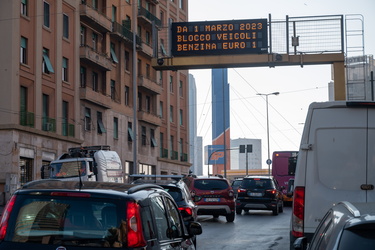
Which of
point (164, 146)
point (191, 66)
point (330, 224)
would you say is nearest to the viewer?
point (330, 224)

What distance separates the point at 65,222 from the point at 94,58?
137 feet

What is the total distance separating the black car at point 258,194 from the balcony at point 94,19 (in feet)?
60.1

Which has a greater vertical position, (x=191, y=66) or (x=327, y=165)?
(x=191, y=66)

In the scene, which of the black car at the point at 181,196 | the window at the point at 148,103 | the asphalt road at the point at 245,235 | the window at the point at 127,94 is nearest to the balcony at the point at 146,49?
the window at the point at 127,94

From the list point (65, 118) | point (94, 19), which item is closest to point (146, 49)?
point (94, 19)

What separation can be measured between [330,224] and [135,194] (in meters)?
2.06

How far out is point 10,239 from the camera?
6641 mm

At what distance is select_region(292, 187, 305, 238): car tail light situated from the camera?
10156 millimetres

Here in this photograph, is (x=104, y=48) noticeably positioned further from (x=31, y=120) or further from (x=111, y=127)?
(x=31, y=120)

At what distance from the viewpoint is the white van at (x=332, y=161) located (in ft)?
33.1

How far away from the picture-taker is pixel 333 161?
10180mm

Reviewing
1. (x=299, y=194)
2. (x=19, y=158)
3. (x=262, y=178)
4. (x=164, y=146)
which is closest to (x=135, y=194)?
(x=299, y=194)

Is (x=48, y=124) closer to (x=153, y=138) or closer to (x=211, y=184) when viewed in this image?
(x=211, y=184)

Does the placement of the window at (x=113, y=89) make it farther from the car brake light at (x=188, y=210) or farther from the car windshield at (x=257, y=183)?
the car brake light at (x=188, y=210)
